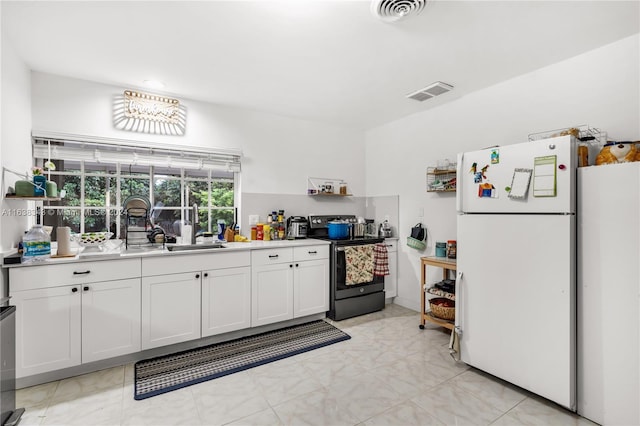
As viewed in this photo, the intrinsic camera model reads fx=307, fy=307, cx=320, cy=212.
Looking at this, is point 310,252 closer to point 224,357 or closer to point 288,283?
point 288,283

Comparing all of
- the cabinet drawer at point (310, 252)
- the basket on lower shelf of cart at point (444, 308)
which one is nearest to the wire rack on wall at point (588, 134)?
the basket on lower shelf of cart at point (444, 308)

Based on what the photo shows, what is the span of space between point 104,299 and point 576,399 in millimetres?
3364

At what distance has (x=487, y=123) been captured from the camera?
10.2 feet

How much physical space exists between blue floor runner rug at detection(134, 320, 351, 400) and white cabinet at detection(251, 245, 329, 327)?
0.20 m

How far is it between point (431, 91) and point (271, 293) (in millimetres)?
2662

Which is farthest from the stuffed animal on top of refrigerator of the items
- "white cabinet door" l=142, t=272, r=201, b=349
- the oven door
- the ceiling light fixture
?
the ceiling light fixture

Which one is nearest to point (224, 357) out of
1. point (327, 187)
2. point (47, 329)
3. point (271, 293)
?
point (271, 293)

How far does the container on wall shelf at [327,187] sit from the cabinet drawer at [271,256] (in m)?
1.14

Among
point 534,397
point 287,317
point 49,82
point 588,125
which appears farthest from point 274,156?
point 534,397

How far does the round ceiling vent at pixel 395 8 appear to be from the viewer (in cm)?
182

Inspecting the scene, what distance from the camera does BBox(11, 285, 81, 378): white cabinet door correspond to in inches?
84.0

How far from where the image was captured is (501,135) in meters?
3.00

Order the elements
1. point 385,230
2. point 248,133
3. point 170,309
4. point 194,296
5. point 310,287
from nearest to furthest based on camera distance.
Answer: point 170,309
point 194,296
point 310,287
point 248,133
point 385,230

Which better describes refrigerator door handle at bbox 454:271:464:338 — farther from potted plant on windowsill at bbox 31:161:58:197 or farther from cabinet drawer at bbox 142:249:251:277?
potted plant on windowsill at bbox 31:161:58:197
